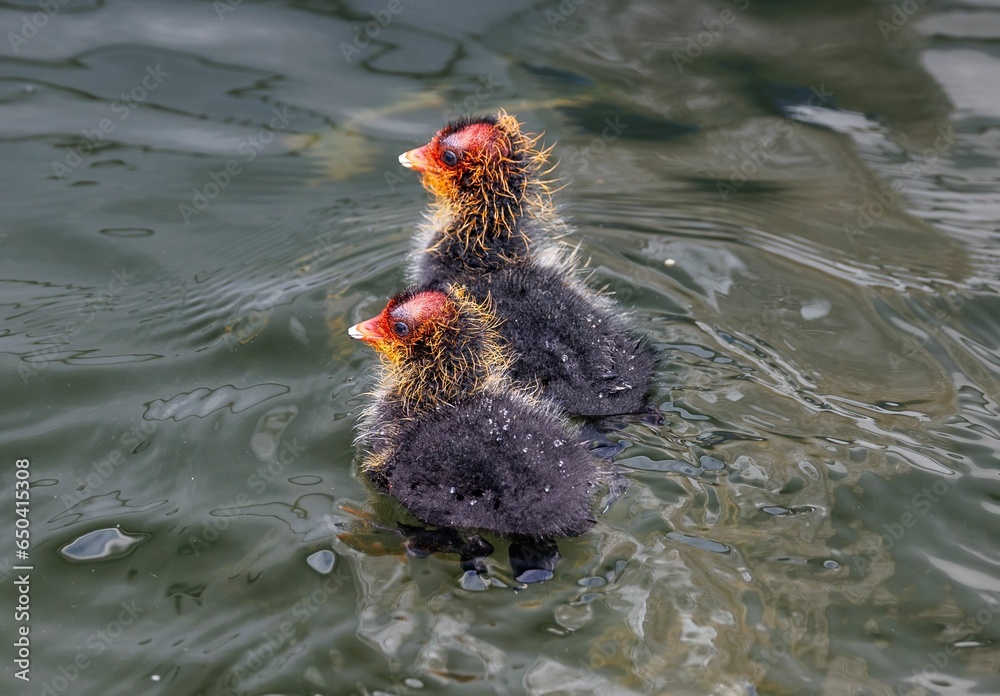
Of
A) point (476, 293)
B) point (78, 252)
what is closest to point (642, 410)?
point (476, 293)

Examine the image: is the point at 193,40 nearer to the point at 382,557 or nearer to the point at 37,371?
the point at 37,371

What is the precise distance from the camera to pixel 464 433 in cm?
407
